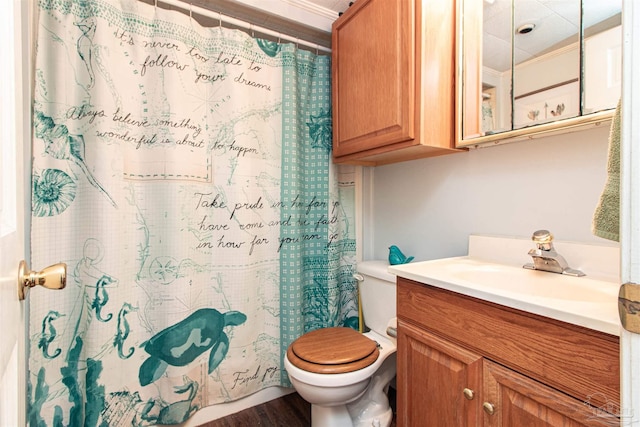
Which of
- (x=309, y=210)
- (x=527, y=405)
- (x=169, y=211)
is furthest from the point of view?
(x=309, y=210)

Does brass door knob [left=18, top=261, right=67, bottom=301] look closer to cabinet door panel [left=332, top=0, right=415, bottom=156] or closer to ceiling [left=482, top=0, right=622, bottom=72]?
cabinet door panel [left=332, top=0, right=415, bottom=156]

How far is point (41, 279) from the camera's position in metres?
0.47

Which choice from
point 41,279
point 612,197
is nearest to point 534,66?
point 612,197

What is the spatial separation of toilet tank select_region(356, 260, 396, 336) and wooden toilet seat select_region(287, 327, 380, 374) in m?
0.18

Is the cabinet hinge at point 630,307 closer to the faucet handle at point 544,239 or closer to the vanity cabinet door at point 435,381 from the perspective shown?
the vanity cabinet door at point 435,381

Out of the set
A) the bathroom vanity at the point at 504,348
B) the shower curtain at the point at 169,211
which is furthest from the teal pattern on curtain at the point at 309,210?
the bathroom vanity at the point at 504,348

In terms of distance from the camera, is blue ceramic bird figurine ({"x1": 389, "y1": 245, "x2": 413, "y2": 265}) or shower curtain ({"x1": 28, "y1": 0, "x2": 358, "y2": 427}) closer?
shower curtain ({"x1": 28, "y1": 0, "x2": 358, "y2": 427})

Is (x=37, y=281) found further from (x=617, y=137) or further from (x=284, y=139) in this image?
(x=284, y=139)

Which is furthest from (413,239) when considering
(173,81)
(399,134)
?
(173,81)

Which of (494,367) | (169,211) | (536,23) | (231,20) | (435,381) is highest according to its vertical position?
(231,20)

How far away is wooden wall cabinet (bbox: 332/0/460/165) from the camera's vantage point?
3.79 feet

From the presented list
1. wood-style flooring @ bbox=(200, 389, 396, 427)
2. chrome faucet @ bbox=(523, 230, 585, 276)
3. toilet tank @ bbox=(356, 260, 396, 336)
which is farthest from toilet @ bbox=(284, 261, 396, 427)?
chrome faucet @ bbox=(523, 230, 585, 276)

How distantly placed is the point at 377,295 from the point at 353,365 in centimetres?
44

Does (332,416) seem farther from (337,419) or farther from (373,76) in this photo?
(373,76)
